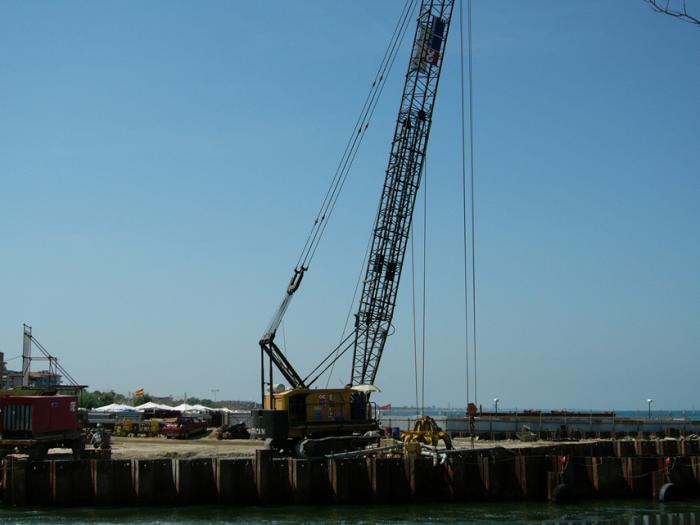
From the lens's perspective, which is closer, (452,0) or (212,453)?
(212,453)

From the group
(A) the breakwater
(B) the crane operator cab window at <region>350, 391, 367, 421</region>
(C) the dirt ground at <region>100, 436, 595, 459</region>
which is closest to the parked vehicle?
(C) the dirt ground at <region>100, 436, 595, 459</region>

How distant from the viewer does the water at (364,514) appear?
2967 centimetres

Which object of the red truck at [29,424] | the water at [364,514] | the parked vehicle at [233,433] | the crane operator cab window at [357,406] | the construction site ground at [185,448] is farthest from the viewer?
the parked vehicle at [233,433]

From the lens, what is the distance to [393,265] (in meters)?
54.6

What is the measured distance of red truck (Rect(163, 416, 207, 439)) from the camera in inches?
2586

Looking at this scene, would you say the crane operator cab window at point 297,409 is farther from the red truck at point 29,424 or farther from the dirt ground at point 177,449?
Result: the red truck at point 29,424

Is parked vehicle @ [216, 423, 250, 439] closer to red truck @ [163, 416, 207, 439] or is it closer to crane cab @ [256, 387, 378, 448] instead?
red truck @ [163, 416, 207, 439]

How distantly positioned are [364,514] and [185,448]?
76.9 ft

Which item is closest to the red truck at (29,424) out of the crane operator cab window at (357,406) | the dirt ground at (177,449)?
the dirt ground at (177,449)

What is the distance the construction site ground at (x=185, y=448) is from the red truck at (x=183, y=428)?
1.63 meters

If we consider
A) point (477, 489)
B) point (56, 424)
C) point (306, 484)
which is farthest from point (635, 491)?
point (56, 424)

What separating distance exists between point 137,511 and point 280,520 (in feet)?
18.3

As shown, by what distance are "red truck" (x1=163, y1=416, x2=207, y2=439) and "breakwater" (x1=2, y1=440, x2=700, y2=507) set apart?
107 ft

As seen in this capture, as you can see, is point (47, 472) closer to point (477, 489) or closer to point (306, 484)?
point (306, 484)
